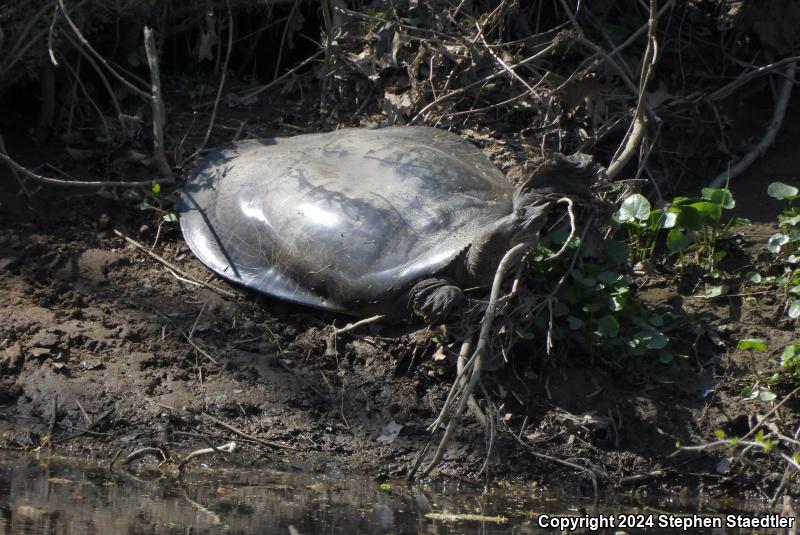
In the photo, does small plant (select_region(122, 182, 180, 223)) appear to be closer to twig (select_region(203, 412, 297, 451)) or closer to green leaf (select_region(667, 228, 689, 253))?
twig (select_region(203, 412, 297, 451))

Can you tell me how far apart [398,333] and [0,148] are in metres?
2.13

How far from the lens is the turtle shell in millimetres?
4336

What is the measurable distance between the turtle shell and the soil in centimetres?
17

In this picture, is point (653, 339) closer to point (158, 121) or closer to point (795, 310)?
point (795, 310)

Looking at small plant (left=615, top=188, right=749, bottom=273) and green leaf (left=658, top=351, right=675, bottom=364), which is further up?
small plant (left=615, top=188, right=749, bottom=273)

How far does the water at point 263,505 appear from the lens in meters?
3.24

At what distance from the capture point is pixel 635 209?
4680mm

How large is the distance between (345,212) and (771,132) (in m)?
2.43

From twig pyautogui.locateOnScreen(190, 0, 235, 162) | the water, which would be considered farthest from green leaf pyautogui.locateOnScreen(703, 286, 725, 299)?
twig pyautogui.locateOnScreen(190, 0, 235, 162)

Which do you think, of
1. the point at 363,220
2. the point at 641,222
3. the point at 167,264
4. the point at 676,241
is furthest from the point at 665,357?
the point at 167,264

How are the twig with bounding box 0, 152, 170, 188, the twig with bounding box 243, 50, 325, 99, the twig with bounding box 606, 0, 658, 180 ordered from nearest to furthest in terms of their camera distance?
the twig with bounding box 606, 0, 658, 180 → the twig with bounding box 0, 152, 170, 188 → the twig with bounding box 243, 50, 325, 99

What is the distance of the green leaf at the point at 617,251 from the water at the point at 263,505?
42.0 inches

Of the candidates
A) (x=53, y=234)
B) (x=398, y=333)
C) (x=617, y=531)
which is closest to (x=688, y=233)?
(x=398, y=333)

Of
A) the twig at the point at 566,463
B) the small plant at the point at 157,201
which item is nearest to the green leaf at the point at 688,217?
the twig at the point at 566,463
